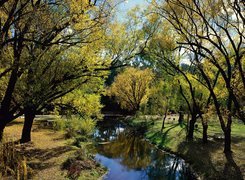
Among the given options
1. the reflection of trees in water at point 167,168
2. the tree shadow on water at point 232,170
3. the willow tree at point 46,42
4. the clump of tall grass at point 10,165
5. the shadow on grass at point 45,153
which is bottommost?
the reflection of trees in water at point 167,168

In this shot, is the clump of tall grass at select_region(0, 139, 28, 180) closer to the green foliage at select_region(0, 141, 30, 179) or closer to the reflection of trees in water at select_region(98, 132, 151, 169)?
the green foliage at select_region(0, 141, 30, 179)

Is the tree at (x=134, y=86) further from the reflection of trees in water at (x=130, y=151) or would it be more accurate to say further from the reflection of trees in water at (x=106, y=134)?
the reflection of trees in water at (x=130, y=151)

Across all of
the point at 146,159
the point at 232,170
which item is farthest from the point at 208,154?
the point at 146,159

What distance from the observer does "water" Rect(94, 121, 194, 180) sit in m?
22.2

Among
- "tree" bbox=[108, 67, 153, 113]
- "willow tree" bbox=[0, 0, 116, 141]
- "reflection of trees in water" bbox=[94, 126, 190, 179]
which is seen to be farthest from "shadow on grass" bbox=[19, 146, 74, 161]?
"tree" bbox=[108, 67, 153, 113]

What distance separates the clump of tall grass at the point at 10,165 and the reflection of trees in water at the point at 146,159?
9705 mm

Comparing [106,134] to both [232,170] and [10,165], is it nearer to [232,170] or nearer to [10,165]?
[232,170]

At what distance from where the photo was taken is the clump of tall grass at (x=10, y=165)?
14938mm

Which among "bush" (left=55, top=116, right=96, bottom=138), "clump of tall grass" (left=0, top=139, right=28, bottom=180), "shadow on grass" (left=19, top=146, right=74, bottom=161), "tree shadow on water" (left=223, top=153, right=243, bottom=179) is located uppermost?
"bush" (left=55, top=116, right=96, bottom=138)

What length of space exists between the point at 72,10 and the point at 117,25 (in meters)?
7.48

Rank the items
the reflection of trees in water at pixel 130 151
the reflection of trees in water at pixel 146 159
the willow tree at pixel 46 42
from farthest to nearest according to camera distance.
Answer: the reflection of trees in water at pixel 130 151 < the reflection of trees in water at pixel 146 159 < the willow tree at pixel 46 42

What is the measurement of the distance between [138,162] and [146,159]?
4.76ft

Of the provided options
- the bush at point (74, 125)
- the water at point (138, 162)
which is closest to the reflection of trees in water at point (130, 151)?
the water at point (138, 162)

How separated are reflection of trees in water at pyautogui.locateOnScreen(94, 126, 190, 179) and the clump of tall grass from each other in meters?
9.70
